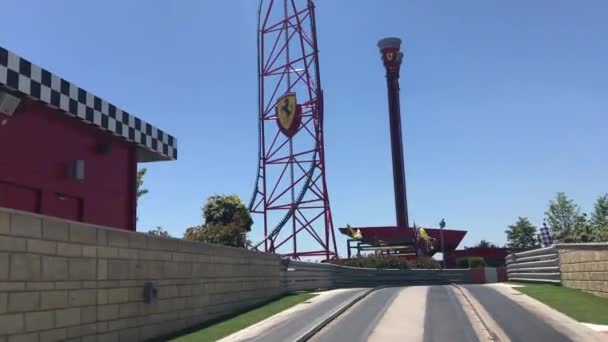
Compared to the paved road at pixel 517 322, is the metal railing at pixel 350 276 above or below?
above

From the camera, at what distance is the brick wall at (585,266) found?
1448 centimetres

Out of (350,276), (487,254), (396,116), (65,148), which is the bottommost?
(350,276)

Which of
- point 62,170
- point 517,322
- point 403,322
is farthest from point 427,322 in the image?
point 62,170

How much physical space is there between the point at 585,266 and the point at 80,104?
13.5 meters

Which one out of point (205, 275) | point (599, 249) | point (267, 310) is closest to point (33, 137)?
point (205, 275)

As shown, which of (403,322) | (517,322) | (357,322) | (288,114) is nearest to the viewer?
(517,322)

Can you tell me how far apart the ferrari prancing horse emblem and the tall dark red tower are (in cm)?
3114

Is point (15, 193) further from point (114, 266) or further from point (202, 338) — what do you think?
point (202, 338)

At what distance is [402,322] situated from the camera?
44.0ft

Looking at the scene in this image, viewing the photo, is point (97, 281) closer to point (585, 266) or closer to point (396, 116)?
point (585, 266)

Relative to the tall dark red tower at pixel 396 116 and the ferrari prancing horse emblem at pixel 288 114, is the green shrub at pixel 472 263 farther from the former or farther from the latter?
the tall dark red tower at pixel 396 116

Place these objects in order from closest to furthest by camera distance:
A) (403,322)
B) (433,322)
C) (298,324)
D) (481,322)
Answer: (481,322) → (433,322) → (403,322) → (298,324)

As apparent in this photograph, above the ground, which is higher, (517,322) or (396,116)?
(396,116)

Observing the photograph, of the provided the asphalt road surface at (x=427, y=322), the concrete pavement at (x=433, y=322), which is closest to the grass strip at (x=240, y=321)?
the concrete pavement at (x=433, y=322)
